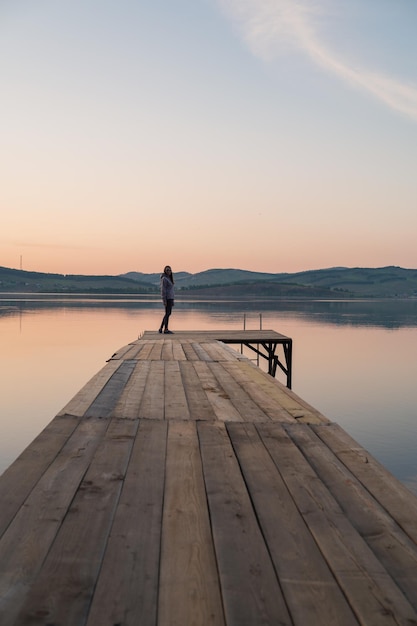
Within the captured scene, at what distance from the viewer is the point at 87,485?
4.20 metres

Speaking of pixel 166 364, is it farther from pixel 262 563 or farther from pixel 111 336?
pixel 111 336

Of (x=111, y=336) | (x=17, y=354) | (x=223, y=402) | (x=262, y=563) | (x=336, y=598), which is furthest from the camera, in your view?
(x=111, y=336)

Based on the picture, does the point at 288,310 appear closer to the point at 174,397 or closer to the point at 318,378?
the point at 318,378

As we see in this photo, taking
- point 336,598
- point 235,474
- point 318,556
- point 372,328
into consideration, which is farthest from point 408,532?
point 372,328

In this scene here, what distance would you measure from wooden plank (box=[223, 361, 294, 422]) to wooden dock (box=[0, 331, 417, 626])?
0.47 meters

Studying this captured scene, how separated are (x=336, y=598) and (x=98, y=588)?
119cm

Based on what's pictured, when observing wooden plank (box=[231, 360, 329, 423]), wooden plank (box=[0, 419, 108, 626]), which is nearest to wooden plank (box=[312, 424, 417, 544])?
wooden plank (box=[231, 360, 329, 423])

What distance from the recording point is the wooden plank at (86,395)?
6.72 metres

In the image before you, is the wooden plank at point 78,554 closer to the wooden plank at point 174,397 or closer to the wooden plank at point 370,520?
the wooden plank at point 370,520

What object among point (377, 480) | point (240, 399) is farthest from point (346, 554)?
point (240, 399)

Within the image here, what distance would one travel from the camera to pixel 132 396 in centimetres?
788

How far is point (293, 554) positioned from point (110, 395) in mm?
5102

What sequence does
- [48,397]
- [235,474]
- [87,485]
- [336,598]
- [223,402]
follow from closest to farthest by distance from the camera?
[336,598] → [87,485] → [235,474] → [223,402] → [48,397]

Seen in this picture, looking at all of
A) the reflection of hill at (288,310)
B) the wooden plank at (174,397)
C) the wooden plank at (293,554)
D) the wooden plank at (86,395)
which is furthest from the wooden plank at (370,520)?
the reflection of hill at (288,310)
